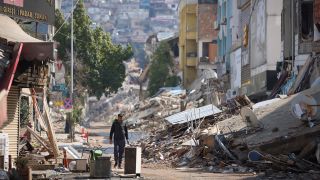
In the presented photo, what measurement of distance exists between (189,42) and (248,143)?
57542 millimetres

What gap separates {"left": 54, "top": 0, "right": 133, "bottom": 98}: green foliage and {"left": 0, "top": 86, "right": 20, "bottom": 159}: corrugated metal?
4051 cm

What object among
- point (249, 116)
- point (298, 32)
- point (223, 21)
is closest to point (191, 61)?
point (223, 21)

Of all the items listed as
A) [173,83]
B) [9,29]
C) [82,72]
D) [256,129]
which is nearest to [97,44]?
[82,72]

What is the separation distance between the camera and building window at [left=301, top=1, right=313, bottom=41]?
108ft

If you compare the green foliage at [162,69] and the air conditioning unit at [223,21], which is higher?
the air conditioning unit at [223,21]

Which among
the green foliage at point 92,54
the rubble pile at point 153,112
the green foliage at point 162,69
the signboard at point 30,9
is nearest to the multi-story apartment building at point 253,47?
the rubble pile at point 153,112

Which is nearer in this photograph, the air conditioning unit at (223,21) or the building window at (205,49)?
the air conditioning unit at (223,21)

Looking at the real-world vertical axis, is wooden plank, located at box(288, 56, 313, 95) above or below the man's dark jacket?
above

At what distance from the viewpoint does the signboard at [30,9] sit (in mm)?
22219

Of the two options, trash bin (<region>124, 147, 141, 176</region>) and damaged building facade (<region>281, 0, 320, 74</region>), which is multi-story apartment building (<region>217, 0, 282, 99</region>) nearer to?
damaged building facade (<region>281, 0, 320, 74</region>)

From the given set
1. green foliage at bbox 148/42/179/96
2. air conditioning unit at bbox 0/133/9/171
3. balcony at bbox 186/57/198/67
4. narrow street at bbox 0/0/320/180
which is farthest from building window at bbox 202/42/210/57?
air conditioning unit at bbox 0/133/9/171

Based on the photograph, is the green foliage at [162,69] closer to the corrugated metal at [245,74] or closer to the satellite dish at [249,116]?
the corrugated metal at [245,74]

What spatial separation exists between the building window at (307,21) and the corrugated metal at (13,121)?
49.3 ft

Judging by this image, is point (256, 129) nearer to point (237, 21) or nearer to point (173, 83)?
point (237, 21)
